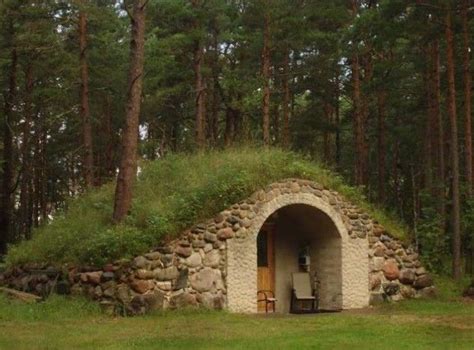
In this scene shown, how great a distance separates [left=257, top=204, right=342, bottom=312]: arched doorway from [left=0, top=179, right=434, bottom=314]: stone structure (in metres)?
0.03

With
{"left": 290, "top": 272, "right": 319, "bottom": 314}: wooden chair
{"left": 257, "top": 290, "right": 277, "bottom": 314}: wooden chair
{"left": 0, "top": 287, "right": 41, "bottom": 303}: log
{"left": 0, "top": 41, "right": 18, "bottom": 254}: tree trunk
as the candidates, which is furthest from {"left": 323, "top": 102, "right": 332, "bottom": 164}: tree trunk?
{"left": 0, "top": 287, "right": 41, "bottom": 303}: log

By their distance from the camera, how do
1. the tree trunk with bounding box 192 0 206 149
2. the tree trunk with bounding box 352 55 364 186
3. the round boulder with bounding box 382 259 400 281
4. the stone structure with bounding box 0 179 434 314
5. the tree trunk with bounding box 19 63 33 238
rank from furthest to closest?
the tree trunk with bounding box 19 63 33 238 → the tree trunk with bounding box 352 55 364 186 → the tree trunk with bounding box 192 0 206 149 → the round boulder with bounding box 382 259 400 281 → the stone structure with bounding box 0 179 434 314

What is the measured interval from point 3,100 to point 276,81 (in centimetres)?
1143

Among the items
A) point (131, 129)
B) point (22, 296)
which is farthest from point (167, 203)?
point (22, 296)

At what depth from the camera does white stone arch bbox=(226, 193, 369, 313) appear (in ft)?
46.5

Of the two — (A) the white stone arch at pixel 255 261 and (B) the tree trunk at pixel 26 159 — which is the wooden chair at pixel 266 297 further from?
(B) the tree trunk at pixel 26 159

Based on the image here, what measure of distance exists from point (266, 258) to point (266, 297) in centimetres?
101

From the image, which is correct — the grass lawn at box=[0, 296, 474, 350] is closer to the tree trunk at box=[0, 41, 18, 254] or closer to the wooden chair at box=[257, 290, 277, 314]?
the wooden chair at box=[257, 290, 277, 314]

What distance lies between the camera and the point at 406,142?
34312 mm

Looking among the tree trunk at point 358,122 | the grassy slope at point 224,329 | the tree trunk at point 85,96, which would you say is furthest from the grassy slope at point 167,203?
the tree trunk at point 358,122

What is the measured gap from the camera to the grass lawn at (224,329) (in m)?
9.12

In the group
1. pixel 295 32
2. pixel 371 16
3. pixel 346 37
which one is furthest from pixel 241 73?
pixel 371 16

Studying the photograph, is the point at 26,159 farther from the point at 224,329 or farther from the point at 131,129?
the point at 224,329

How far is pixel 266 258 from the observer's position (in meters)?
16.7
